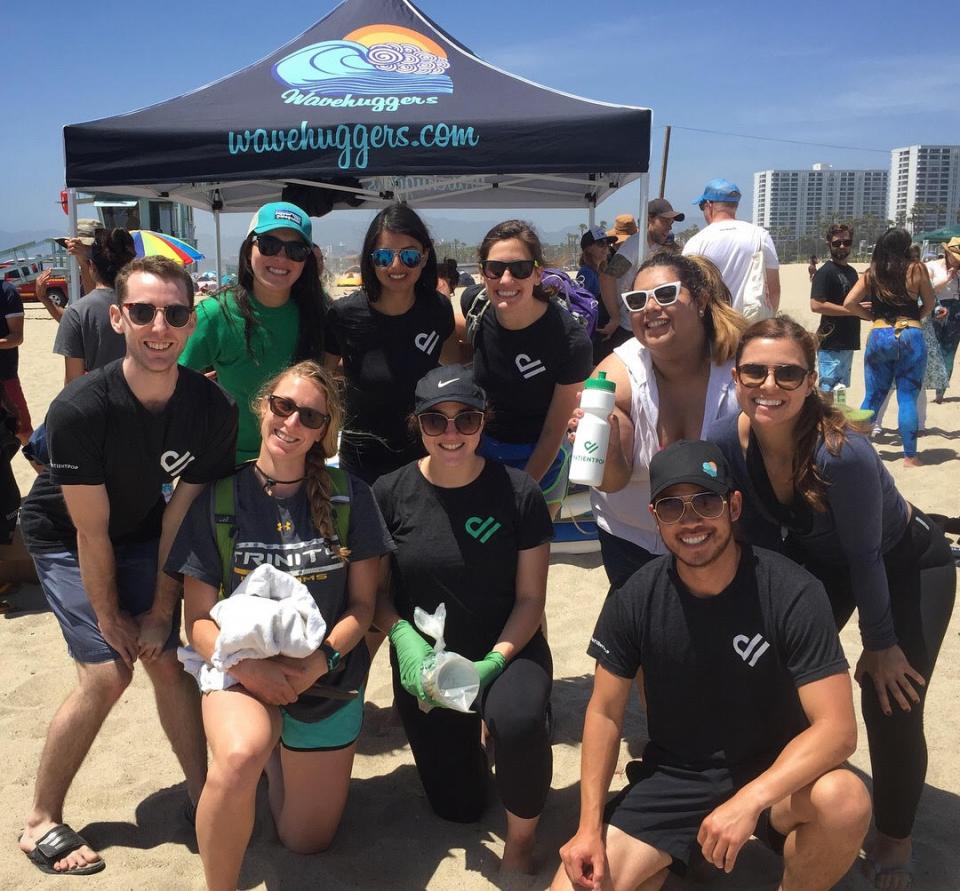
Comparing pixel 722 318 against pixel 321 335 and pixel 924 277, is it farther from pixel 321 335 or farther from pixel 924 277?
pixel 924 277

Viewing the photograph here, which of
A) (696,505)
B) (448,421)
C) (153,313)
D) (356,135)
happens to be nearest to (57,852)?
(153,313)

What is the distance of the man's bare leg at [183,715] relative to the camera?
2688mm

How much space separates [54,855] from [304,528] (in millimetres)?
1241

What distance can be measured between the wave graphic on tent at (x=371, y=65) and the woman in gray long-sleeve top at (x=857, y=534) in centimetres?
351

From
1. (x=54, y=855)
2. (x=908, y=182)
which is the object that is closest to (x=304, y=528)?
(x=54, y=855)

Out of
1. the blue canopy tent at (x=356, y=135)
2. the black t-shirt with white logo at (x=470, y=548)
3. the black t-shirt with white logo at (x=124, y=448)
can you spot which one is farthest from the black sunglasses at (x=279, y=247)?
the blue canopy tent at (x=356, y=135)

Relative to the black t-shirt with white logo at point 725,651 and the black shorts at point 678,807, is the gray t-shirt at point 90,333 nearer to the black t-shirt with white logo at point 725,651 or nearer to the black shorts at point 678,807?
the black t-shirt with white logo at point 725,651

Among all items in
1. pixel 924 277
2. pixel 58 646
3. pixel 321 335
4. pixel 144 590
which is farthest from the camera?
pixel 924 277

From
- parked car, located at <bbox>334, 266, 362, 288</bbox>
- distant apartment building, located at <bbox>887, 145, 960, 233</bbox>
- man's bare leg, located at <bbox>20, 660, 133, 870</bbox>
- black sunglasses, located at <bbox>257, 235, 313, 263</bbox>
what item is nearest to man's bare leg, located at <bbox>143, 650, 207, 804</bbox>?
man's bare leg, located at <bbox>20, 660, 133, 870</bbox>

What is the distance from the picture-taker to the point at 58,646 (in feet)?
13.6

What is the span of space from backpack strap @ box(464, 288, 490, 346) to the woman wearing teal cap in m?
0.59

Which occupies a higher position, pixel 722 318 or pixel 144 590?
pixel 722 318

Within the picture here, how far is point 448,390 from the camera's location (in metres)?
2.61

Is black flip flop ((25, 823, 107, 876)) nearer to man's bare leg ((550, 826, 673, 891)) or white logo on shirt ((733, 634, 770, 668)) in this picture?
man's bare leg ((550, 826, 673, 891))
